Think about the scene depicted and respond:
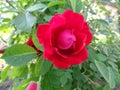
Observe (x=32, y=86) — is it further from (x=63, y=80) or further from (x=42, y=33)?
(x=42, y=33)

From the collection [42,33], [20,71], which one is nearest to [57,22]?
[42,33]

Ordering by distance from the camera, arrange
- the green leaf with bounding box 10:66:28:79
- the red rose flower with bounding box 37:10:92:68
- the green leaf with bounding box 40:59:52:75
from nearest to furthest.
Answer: the red rose flower with bounding box 37:10:92:68
the green leaf with bounding box 40:59:52:75
the green leaf with bounding box 10:66:28:79

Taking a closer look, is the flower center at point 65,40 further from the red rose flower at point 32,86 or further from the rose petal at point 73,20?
the red rose flower at point 32,86

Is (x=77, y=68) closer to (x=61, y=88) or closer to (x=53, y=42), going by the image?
(x=61, y=88)

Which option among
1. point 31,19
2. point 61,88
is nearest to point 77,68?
point 61,88

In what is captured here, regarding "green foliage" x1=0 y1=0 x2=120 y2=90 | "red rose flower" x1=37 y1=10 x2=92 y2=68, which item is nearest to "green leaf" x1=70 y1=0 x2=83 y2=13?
"green foliage" x1=0 y1=0 x2=120 y2=90

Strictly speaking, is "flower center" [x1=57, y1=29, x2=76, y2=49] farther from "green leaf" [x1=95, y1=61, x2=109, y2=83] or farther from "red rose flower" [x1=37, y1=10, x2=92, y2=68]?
"green leaf" [x1=95, y1=61, x2=109, y2=83]

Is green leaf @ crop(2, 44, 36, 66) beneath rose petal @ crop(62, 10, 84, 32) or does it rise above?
beneath
